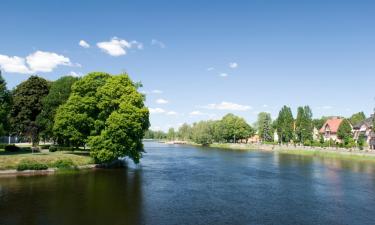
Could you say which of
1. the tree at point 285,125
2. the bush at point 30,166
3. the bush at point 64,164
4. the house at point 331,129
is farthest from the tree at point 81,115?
the house at point 331,129

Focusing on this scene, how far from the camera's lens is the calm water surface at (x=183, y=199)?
32.5 metres

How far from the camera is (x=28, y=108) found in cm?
7638

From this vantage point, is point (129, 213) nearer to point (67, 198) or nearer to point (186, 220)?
point (186, 220)

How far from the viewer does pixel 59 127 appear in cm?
6719

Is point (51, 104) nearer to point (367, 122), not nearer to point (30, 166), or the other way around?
point (30, 166)

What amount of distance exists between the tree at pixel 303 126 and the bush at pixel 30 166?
114 meters

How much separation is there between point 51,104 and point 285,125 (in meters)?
117

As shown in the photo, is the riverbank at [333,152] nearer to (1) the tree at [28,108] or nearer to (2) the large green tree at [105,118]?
(2) the large green tree at [105,118]

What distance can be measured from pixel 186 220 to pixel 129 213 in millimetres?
5597

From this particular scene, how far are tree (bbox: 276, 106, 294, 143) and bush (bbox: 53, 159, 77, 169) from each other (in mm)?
119219

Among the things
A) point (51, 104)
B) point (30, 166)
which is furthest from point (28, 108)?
point (30, 166)

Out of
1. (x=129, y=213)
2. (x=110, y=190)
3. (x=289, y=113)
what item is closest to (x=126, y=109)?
(x=110, y=190)

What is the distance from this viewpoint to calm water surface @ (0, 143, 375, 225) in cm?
3253

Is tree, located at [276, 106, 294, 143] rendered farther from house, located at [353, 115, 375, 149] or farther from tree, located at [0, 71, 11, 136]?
tree, located at [0, 71, 11, 136]
